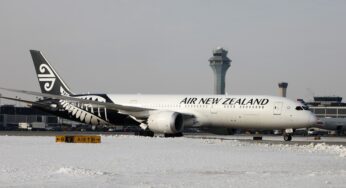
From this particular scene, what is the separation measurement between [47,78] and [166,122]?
15364 millimetres

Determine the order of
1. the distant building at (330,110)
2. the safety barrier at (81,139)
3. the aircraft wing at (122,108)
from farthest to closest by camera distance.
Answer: the distant building at (330,110) → the aircraft wing at (122,108) → the safety barrier at (81,139)

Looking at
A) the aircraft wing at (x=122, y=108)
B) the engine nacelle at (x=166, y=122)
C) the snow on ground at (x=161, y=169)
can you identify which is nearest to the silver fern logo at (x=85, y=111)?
the aircraft wing at (x=122, y=108)

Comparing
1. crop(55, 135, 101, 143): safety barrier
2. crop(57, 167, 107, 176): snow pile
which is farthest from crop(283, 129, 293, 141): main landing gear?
crop(57, 167, 107, 176): snow pile

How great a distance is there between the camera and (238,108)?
49281 millimetres

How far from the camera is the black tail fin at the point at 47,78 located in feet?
190

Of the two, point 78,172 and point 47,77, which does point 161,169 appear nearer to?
point 78,172

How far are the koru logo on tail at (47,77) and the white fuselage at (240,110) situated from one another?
10817 millimetres

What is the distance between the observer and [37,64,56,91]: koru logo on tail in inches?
2285

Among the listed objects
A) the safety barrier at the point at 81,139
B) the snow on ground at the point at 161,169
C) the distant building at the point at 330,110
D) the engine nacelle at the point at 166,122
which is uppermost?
the distant building at the point at 330,110

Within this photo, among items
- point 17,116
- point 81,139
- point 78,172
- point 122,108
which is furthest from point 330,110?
point 78,172

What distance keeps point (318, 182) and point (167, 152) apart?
1203 cm

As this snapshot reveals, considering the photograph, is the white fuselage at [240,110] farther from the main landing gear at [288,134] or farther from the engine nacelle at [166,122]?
the engine nacelle at [166,122]

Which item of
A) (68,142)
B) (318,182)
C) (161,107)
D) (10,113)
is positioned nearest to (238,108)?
(161,107)

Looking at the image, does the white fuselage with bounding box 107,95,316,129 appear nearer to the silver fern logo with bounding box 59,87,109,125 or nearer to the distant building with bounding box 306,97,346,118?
the silver fern logo with bounding box 59,87,109,125
